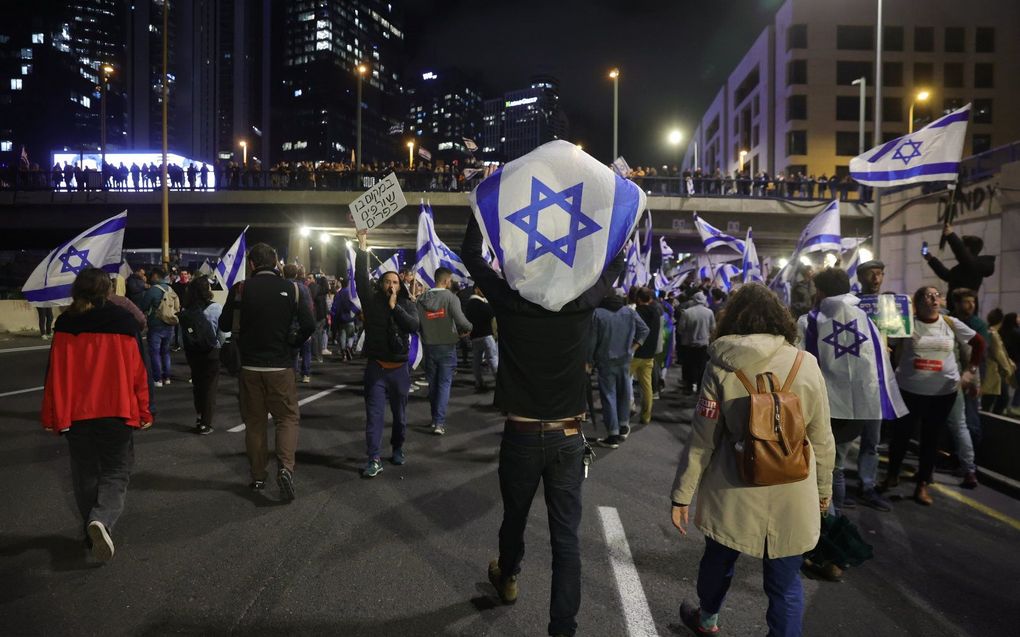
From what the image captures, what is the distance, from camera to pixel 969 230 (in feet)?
64.2

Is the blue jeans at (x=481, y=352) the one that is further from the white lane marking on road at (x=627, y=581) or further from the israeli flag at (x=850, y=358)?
the israeli flag at (x=850, y=358)

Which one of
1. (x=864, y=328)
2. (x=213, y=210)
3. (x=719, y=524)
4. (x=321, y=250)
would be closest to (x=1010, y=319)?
(x=864, y=328)

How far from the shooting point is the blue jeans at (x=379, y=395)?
19.8 feet

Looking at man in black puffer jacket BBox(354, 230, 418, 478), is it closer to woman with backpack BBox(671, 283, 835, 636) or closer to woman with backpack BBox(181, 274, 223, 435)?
woman with backpack BBox(181, 274, 223, 435)

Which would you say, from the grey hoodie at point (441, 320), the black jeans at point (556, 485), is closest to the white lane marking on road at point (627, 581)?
the black jeans at point (556, 485)

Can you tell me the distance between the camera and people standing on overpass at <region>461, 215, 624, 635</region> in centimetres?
320

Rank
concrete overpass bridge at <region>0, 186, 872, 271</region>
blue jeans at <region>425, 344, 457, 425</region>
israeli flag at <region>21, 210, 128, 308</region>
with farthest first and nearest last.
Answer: concrete overpass bridge at <region>0, 186, 872, 271</region> → blue jeans at <region>425, 344, 457, 425</region> → israeli flag at <region>21, 210, 128, 308</region>

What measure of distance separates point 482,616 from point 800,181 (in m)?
30.1

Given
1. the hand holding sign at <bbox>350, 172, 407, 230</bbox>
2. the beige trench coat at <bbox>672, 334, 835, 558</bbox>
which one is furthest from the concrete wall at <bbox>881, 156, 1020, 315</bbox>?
the beige trench coat at <bbox>672, 334, 835, 558</bbox>

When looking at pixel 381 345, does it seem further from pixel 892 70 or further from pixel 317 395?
pixel 892 70

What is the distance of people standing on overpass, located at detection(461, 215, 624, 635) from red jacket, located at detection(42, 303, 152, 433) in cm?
271

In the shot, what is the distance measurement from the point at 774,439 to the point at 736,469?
0.27 meters

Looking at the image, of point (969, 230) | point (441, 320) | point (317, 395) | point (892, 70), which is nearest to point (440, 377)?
point (441, 320)

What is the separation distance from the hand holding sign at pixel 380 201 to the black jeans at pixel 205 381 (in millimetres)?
2516
